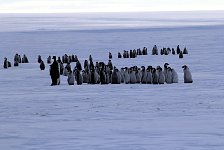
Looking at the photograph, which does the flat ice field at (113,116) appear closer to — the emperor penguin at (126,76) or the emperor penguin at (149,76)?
the emperor penguin at (149,76)

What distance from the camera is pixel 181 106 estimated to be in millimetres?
11234

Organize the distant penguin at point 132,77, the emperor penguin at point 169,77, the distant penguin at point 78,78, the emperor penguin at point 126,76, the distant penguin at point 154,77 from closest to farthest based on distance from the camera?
the emperor penguin at point 169,77, the distant penguin at point 154,77, the distant penguin at point 132,77, the emperor penguin at point 126,76, the distant penguin at point 78,78

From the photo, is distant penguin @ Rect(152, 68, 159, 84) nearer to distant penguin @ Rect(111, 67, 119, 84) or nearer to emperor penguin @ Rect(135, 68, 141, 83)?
emperor penguin @ Rect(135, 68, 141, 83)

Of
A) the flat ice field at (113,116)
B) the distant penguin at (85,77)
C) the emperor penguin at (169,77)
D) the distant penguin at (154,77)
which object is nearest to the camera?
the flat ice field at (113,116)

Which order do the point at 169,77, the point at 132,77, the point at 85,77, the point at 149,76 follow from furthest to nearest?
the point at 85,77, the point at 132,77, the point at 149,76, the point at 169,77

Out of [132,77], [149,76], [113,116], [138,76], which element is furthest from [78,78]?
[113,116]

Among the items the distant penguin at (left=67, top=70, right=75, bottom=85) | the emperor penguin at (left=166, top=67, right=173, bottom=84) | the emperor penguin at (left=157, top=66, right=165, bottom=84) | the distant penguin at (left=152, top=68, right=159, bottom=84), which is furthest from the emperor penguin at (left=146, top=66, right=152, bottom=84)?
the distant penguin at (left=67, top=70, right=75, bottom=85)

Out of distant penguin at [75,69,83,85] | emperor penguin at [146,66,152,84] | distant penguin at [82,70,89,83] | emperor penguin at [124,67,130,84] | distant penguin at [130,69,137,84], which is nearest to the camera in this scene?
emperor penguin at [146,66,152,84]

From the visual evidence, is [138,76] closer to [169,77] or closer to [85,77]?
Result: [169,77]

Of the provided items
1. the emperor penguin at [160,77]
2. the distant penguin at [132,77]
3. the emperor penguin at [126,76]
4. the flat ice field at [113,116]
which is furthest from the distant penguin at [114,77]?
the flat ice field at [113,116]

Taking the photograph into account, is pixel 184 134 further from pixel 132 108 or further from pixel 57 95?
A: pixel 57 95

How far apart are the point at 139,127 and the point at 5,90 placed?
7.79 m

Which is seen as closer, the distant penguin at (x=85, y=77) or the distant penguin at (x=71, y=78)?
the distant penguin at (x=71, y=78)

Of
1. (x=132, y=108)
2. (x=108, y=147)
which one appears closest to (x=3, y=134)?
(x=108, y=147)
